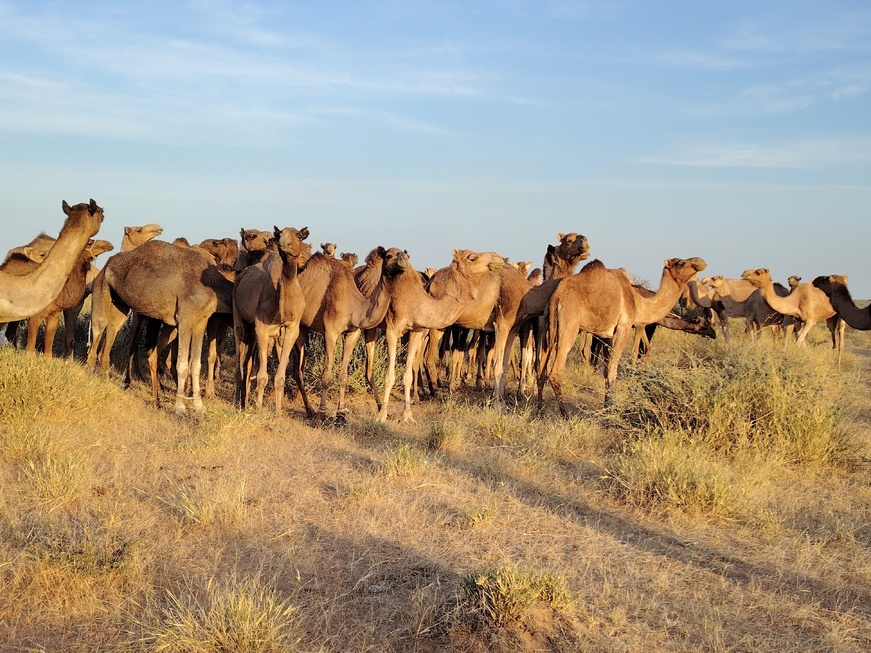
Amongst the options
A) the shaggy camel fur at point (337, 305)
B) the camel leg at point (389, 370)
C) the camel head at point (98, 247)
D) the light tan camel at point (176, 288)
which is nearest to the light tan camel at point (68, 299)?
the camel head at point (98, 247)

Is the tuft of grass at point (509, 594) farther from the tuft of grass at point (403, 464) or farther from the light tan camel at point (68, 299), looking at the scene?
the light tan camel at point (68, 299)

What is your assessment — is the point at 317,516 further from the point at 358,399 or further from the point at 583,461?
the point at 358,399

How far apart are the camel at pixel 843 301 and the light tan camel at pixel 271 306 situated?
1115 centimetres

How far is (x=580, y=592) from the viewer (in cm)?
478

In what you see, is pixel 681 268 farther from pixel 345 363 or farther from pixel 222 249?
pixel 222 249

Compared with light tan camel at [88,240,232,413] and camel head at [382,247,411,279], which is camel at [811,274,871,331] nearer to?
camel head at [382,247,411,279]

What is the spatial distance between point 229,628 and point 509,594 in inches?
59.2

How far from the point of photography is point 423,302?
10.8 m

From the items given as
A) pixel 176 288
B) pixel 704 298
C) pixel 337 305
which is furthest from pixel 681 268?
pixel 704 298

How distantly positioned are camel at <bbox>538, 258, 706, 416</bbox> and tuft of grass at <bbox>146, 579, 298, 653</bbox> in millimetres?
7171

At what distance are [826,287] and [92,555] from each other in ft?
50.5

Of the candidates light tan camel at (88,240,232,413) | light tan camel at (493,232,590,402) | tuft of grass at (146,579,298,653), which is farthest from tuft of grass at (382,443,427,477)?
light tan camel at (88,240,232,413)

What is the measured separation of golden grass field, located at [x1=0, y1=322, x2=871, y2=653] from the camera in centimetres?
435

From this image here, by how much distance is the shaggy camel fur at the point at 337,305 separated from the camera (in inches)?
414
